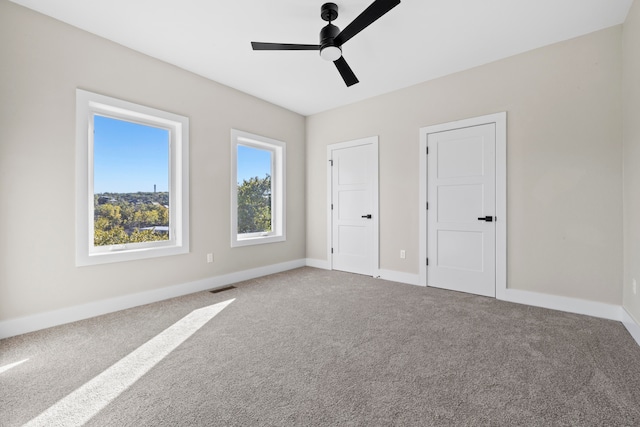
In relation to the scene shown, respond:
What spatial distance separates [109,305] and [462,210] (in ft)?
13.3

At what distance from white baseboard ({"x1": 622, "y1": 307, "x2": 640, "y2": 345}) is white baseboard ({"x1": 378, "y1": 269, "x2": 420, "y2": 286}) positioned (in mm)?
1921

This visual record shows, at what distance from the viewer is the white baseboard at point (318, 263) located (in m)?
4.93

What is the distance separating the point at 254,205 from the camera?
4488 mm

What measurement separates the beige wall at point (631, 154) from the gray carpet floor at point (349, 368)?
1.61ft

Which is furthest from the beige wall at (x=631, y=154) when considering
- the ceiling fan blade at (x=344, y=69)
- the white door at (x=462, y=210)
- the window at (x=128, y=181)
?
the window at (x=128, y=181)

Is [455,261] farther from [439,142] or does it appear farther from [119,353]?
[119,353]

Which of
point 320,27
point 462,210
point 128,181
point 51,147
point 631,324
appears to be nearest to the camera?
point 631,324

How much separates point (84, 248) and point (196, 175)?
1.39 m

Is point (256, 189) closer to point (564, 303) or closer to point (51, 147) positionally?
point (51, 147)

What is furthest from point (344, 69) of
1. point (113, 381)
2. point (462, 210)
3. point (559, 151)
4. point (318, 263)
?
point (318, 263)

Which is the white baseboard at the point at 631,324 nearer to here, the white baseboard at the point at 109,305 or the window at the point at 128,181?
the white baseboard at the point at 109,305

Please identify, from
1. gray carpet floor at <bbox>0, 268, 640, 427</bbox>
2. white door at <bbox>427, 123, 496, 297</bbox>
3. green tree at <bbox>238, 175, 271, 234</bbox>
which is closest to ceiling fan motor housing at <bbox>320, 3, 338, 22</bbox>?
white door at <bbox>427, 123, 496, 297</bbox>

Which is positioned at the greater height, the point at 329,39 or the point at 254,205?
the point at 329,39

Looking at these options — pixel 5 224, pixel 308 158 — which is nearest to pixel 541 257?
pixel 308 158
